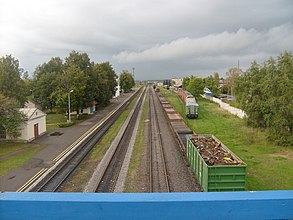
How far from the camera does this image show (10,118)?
1002 inches

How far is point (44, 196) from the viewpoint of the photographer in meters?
2.68

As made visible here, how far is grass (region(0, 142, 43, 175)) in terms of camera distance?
726 inches

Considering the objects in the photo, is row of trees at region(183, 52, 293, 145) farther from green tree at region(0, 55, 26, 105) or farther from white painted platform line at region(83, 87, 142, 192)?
green tree at region(0, 55, 26, 105)

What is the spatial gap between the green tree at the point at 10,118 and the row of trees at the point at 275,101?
891 inches

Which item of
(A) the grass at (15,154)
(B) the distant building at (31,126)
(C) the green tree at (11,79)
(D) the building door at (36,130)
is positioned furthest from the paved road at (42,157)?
(C) the green tree at (11,79)

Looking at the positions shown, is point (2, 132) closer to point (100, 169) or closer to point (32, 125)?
point (32, 125)

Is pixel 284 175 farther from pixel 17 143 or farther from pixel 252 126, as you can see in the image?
pixel 17 143

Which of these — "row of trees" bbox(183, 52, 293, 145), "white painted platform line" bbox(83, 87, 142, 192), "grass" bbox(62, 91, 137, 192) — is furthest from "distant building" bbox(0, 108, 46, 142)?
"row of trees" bbox(183, 52, 293, 145)

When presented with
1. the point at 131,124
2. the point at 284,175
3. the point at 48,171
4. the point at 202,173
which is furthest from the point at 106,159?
the point at 131,124

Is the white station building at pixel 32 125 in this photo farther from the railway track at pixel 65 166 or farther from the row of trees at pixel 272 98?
the row of trees at pixel 272 98

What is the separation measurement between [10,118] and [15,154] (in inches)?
196

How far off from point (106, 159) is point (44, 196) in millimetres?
16711
